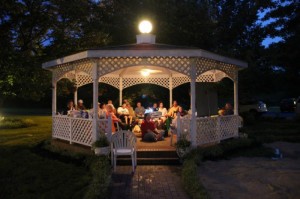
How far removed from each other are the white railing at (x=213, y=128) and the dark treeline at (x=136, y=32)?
26.6ft

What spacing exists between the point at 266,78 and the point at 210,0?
699 centimetres

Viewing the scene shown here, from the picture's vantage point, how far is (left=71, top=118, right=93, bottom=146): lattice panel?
423 inches

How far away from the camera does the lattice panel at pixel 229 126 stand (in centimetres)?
1222

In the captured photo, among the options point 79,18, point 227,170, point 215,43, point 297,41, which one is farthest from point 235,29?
point 227,170

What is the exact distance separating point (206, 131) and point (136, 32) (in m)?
12.3

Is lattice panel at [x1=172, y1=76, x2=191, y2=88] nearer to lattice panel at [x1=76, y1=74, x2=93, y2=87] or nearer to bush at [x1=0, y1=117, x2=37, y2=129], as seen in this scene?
lattice panel at [x1=76, y1=74, x2=93, y2=87]

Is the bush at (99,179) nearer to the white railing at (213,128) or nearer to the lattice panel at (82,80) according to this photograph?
the white railing at (213,128)

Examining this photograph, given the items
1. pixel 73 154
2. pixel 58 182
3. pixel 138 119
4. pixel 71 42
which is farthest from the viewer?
pixel 71 42

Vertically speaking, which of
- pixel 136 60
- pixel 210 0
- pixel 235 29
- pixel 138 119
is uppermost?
pixel 210 0

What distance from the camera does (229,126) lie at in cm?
1273

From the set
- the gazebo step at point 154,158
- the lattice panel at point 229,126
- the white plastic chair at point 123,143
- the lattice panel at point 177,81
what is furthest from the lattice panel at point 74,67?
the lattice panel at point 177,81

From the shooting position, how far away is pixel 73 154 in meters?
10.4

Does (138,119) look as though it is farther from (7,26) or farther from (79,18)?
(7,26)

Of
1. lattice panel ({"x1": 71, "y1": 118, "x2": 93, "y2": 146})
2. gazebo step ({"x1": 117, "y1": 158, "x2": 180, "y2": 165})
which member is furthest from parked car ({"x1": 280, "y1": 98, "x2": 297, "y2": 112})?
lattice panel ({"x1": 71, "y1": 118, "x2": 93, "y2": 146})
